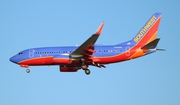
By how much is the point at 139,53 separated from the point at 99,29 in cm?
825

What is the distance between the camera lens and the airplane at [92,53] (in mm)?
80062

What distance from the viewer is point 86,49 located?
7938 cm

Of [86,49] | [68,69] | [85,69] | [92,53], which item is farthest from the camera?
[68,69]

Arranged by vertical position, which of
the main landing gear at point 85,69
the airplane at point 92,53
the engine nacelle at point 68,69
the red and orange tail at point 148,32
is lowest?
the main landing gear at point 85,69

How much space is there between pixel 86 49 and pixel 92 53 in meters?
1.63

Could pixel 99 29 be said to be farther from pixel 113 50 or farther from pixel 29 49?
pixel 29 49

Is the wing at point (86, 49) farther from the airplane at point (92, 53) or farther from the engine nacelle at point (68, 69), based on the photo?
the engine nacelle at point (68, 69)

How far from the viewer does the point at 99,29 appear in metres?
76.0

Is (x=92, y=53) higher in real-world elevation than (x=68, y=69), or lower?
higher

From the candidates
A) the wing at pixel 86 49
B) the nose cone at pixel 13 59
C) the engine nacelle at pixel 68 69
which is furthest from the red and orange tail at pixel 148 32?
the nose cone at pixel 13 59

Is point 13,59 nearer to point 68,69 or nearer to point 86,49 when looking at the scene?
point 68,69

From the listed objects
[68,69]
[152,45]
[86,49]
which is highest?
[86,49]

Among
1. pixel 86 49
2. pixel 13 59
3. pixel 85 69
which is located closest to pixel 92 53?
pixel 86 49

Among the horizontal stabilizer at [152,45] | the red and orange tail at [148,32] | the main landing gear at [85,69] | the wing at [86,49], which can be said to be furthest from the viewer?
the red and orange tail at [148,32]
